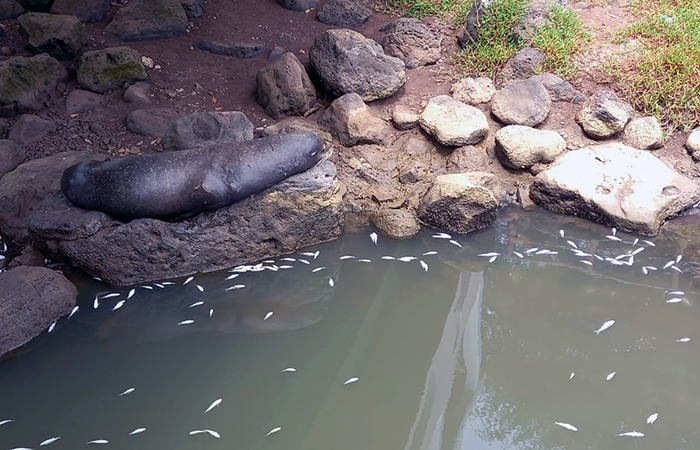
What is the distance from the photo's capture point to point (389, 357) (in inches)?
172

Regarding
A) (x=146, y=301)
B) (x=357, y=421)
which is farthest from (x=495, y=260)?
(x=146, y=301)

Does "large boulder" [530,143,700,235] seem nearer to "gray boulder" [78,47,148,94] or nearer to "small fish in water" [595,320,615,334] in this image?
"small fish in water" [595,320,615,334]

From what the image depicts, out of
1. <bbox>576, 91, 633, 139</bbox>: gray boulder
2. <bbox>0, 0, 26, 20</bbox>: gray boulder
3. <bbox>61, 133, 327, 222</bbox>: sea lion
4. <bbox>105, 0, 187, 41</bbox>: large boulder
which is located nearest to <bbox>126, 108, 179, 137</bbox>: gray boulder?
<bbox>61, 133, 327, 222</bbox>: sea lion

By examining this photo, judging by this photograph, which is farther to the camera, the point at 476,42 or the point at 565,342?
the point at 476,42

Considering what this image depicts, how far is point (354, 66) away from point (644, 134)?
10.1ft

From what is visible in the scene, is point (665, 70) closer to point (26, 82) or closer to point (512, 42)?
point (512, 42)

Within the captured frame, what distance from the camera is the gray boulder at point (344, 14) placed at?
7969 mm

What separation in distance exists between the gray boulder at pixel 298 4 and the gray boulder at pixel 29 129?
344 centimetres

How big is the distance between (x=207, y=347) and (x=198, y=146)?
2.05 m

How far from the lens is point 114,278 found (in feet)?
16.5

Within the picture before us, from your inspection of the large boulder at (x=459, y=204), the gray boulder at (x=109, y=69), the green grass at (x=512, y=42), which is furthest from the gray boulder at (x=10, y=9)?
the large boulder at (x=459, y=204)

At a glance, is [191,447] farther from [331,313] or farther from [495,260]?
[495,260]

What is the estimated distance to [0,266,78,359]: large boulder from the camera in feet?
14.5

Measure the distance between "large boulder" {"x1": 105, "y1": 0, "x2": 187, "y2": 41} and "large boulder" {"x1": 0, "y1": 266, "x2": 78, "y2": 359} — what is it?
3766mm
